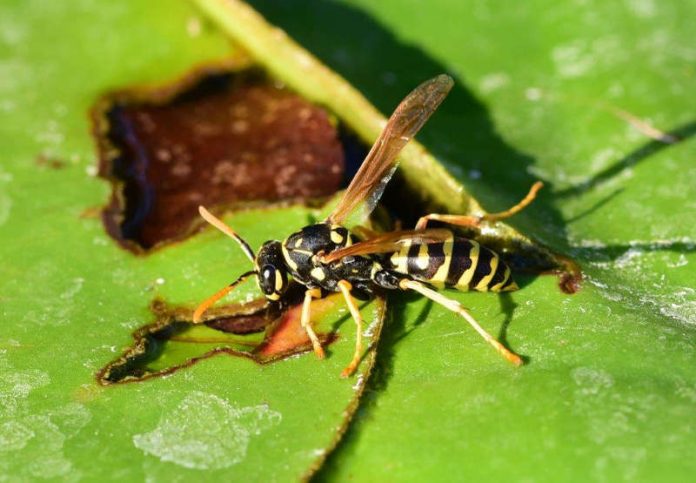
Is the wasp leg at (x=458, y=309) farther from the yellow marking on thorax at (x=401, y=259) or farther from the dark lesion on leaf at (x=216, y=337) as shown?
the dark lesion on leaf at (x=216, y=337)

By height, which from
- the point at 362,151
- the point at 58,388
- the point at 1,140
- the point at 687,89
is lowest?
the point at 1,140

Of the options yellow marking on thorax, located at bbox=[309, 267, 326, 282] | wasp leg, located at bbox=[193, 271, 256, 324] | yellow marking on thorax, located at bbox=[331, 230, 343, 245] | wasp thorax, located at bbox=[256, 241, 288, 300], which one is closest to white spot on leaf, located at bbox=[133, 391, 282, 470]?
wasp leg, located at bbox=[193, 271, 256, 324]

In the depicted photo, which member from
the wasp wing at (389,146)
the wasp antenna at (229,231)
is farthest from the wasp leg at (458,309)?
the wasp antenna at (229,231)

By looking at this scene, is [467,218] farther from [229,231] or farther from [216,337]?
[216,337]

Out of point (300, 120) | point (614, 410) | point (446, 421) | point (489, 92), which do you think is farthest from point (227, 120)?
point (614, 410)

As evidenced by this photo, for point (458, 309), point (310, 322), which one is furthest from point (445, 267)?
point (310, 322)

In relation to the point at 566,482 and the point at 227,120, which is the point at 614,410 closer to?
the point at 566,482
